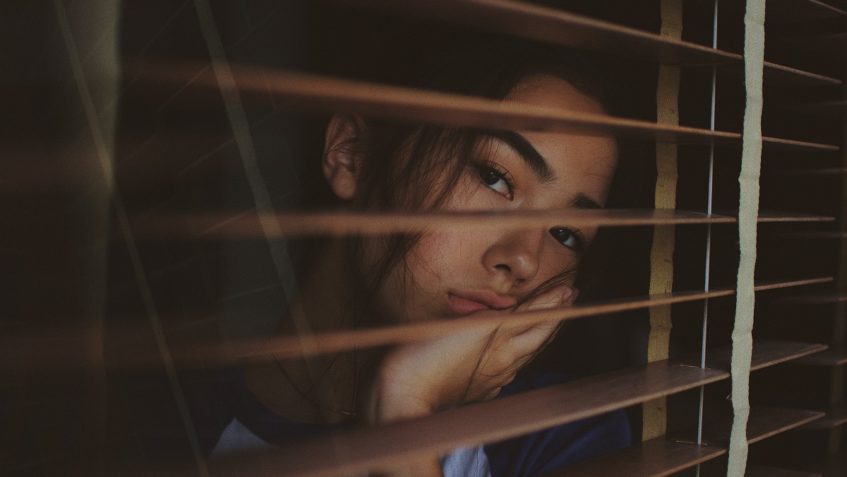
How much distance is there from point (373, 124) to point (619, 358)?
0.59m

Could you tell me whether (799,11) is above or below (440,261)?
above

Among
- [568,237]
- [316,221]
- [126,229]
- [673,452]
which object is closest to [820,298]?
[673,452]

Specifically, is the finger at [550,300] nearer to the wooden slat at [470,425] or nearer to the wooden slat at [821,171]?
the wooden slat at [470,425]

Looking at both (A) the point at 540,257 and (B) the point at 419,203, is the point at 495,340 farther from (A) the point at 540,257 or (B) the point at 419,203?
(B) the point at 419,203

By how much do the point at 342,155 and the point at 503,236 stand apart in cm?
26

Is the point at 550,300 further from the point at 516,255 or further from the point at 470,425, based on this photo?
the point at 470,425

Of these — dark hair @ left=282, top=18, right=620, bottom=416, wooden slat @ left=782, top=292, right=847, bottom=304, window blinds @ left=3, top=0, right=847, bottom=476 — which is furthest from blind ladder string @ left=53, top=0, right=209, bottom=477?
wooden slat @ left=782, top=292, right=847, bottom=304

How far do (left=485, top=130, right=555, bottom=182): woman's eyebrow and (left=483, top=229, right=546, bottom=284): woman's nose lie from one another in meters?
0.09

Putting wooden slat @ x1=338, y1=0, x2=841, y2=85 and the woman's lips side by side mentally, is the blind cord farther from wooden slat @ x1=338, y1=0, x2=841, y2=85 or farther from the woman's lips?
the woman's lips

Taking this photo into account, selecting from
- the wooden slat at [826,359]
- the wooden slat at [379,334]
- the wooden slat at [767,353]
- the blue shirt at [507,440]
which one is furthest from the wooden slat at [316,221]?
the wooden slat at [826,359]

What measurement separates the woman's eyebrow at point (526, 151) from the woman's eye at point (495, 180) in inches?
1.6

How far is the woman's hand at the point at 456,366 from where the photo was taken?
1119mm

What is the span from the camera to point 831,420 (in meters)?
1.68

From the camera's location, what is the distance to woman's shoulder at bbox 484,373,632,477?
4.17 ft
